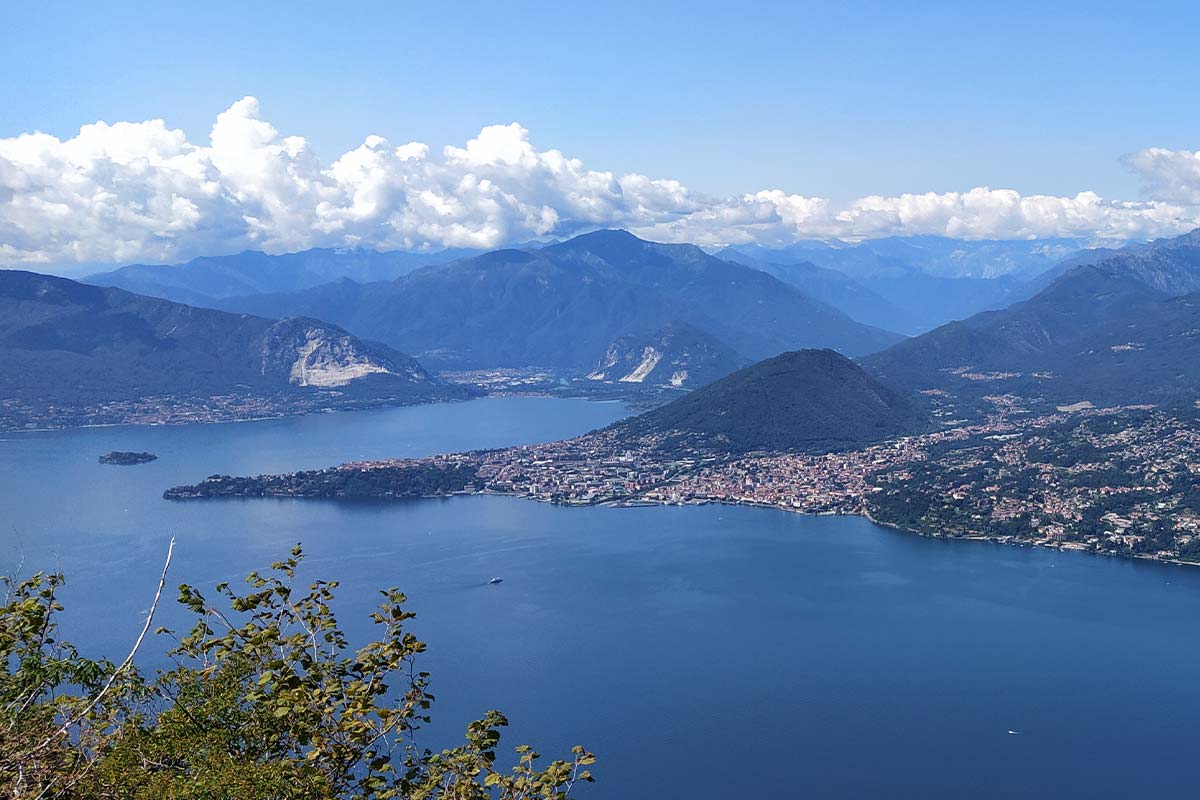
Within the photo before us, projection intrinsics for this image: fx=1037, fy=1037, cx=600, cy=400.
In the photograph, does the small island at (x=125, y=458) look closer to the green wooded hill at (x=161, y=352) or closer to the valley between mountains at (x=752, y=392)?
the valley between mountains at (x=752, y=392)

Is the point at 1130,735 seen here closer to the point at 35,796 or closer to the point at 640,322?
the point at 35,796

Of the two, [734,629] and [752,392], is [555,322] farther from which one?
[734,629]

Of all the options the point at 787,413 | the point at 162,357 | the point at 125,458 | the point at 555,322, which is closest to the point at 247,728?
the point at 125,458

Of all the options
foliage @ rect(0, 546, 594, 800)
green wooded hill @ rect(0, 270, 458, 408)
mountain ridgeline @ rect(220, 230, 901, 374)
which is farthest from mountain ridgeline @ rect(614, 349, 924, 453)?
mountain ridgeline @ rect(220, 230, 901, 374)

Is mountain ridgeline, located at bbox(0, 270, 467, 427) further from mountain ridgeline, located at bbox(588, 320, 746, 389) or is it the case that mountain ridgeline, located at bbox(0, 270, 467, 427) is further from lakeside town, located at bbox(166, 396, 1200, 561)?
lakeside town, located at bbox(166, 396, 1200, 561)

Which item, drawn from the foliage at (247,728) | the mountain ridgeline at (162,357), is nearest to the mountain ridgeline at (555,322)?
the mountain ridgeline at (162,357)
